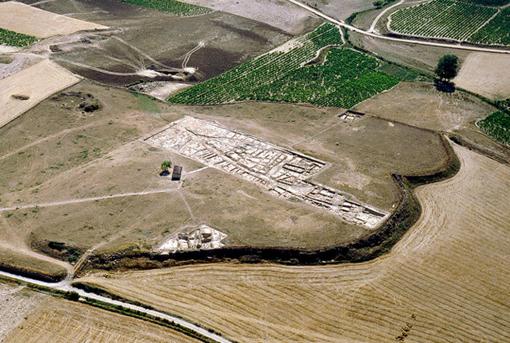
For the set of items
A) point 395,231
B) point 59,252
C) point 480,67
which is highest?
point 480,67

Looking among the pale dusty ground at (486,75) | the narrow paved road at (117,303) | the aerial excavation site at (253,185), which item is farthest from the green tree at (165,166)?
the pale dusty ground at (486,75)

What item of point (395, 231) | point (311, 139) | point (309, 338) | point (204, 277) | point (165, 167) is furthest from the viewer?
point (311, 139)

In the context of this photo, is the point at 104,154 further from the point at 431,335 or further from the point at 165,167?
the point at 431,335

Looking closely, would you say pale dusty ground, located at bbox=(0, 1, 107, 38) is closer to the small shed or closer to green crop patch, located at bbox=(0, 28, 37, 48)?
green crop patch, located at bbox=(0, 28, 37, 48)

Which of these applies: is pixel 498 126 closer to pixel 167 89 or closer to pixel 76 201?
pixel 167 89

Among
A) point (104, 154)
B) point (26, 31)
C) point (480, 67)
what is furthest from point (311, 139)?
point (26, 31)

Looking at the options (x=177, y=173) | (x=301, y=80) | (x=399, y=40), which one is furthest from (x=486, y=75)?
(x=177, y=173)

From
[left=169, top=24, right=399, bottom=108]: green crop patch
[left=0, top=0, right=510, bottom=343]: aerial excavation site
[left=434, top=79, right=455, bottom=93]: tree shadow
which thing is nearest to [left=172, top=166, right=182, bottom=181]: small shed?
[left=0, top=0, right=510, bottom=343]: aerial excavation site
